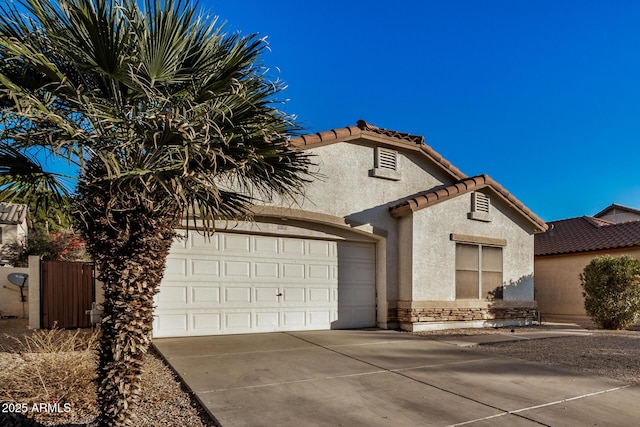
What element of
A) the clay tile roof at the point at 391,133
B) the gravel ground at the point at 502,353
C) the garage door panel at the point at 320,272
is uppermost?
the clay tile roof at the point at 391,133

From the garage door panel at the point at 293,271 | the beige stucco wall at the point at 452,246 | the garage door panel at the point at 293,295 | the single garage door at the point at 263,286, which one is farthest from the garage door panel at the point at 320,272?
the beige stucco wall at the point at 452,246

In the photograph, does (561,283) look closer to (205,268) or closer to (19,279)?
(205,268)

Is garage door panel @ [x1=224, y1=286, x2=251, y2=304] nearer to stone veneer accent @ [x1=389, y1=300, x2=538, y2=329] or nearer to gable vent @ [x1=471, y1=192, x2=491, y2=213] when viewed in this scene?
stone veneer accent @ [x1=389, y1=300, x2=538, y2=329]

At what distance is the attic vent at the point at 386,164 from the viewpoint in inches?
459

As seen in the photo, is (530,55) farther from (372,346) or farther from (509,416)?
(509,416)

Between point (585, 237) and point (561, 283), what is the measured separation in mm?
2684

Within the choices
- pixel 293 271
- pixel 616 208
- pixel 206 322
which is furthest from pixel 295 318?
pixel 616 208

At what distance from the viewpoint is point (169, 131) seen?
11.9 feet

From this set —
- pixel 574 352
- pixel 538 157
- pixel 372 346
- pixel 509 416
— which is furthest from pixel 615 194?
pixel 509 416

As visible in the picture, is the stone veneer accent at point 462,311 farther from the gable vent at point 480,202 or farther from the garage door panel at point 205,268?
the garage door panel at point 205,268

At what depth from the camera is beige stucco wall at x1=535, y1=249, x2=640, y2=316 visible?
16.9 m

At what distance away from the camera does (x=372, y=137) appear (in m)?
11.5

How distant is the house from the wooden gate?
3.76 metres

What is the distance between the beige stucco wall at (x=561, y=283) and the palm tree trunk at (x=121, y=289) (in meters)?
17.9
